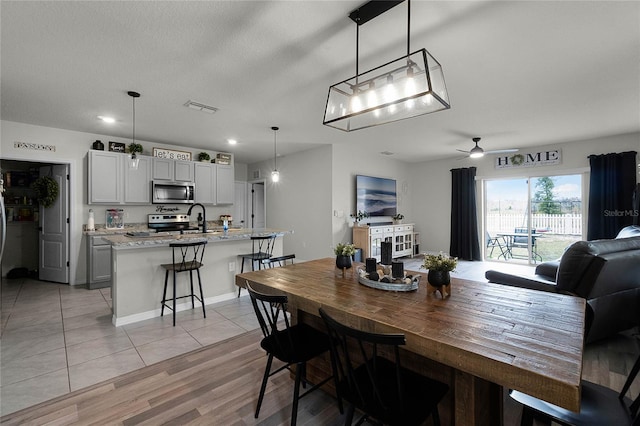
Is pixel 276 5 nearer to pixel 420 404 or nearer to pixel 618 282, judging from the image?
pixel 420 404

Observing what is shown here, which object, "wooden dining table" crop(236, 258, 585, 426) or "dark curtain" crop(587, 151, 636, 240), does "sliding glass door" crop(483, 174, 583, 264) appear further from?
"wooden dining table" crop(236, 258, 585, 426)

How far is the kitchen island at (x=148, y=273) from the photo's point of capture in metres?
3.29

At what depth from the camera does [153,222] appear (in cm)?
574

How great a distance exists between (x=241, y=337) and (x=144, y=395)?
1025 millimetres

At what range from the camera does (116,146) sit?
17.2 feet

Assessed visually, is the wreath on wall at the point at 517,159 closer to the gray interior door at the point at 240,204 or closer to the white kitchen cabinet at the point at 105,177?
the gray interior door at the point at 240,204

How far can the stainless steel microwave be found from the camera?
5605mm

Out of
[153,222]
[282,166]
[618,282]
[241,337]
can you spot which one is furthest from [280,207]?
[618,282]

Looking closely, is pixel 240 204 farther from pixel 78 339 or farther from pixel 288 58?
pixel 288 58

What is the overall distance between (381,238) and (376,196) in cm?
112

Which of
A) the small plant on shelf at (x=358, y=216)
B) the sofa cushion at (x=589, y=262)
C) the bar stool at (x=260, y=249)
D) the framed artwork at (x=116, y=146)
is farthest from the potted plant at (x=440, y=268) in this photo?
the framed artwork at (x=116, y=146)

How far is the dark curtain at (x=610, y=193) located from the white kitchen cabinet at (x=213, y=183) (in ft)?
24.7

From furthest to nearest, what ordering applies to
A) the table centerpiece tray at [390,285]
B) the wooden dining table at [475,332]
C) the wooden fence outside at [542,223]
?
the wooden fence outside at [542,223]
the table centerpiece tray at [390,285]
the wooden dining table at [475,332]

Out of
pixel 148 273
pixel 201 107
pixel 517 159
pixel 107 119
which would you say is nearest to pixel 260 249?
pixel 148 273
